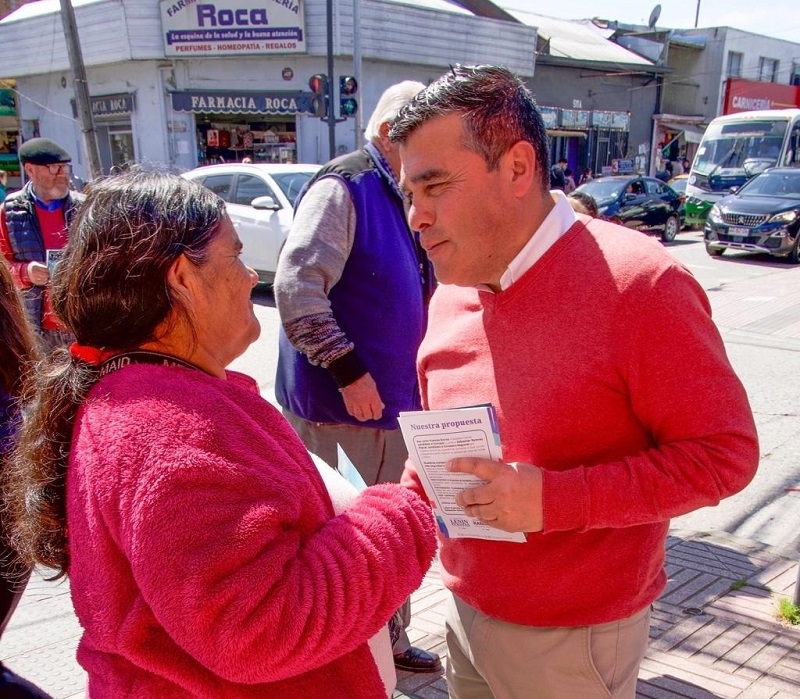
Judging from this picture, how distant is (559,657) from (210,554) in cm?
88

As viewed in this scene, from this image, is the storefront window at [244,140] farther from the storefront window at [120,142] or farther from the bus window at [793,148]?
the bus window at [793,148]

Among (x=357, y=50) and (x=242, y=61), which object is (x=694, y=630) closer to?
(x=357, y=50)

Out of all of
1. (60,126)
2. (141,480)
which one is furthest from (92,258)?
(60,126)

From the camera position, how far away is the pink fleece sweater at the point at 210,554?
1057 millimetres

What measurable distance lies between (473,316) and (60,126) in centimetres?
2548

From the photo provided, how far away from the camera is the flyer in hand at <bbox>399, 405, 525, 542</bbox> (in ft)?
4.42

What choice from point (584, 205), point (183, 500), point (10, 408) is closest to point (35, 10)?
point (584, 205)

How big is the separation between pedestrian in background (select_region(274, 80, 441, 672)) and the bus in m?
17.5

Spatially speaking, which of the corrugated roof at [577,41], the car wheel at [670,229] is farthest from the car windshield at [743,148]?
the corrugated roof at [577,41]

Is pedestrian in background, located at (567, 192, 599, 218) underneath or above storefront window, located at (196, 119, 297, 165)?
above

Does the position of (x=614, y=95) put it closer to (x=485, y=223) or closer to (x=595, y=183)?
(x=595, y=183)

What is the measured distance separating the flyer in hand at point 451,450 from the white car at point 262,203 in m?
8.20

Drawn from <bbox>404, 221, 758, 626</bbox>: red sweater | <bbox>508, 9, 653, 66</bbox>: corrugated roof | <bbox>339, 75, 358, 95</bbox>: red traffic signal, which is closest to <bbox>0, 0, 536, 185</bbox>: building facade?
<bbox>339, 75, 358, 95</bbox>: red traffic signal

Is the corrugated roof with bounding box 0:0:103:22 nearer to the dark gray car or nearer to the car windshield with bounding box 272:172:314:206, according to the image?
the car windshield with bounding box 272:172:314:206
